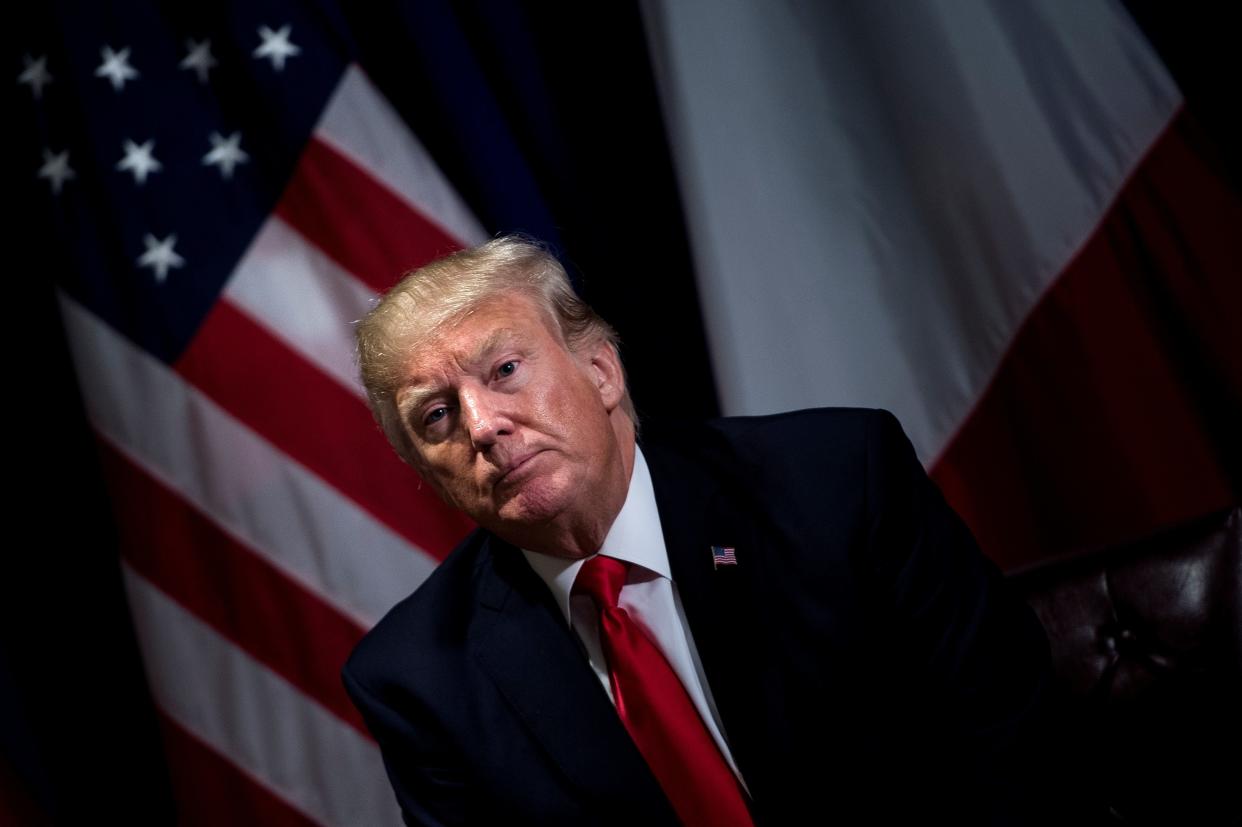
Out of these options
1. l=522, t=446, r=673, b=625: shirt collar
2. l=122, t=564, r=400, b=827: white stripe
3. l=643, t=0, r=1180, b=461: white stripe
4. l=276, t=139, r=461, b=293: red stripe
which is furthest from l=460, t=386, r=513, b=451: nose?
l=122, t=564, r=400, b=827: white stripe

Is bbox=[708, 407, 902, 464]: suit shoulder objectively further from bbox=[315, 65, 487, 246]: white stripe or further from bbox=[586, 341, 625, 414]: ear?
bbox=[315, 65, 487, 246]: white stripe

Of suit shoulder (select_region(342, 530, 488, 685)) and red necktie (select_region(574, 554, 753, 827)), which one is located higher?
suit shoulder (select_region(342, 530, 488, 685))

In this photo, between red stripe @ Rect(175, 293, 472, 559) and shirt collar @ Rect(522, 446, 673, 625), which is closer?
shirt collar @ Rect(522, 446, 673, 625)

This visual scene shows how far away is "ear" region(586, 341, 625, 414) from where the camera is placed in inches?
63.6

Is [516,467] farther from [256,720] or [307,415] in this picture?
[256,720]

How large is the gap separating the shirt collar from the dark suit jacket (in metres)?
0.03

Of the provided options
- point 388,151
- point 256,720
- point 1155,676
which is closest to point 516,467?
point 1155,676

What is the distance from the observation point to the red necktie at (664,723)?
59.1 inches

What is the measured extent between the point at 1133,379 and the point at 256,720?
6.86ft

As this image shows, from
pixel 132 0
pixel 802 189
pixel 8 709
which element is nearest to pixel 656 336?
pixel 802 189

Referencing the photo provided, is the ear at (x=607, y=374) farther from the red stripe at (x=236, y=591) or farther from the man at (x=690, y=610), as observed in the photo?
the red stripe at (x=236, y=591)

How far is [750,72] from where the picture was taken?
2.37 meters

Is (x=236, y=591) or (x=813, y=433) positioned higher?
(x=236, y=591)

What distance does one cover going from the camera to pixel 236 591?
2.54 m
